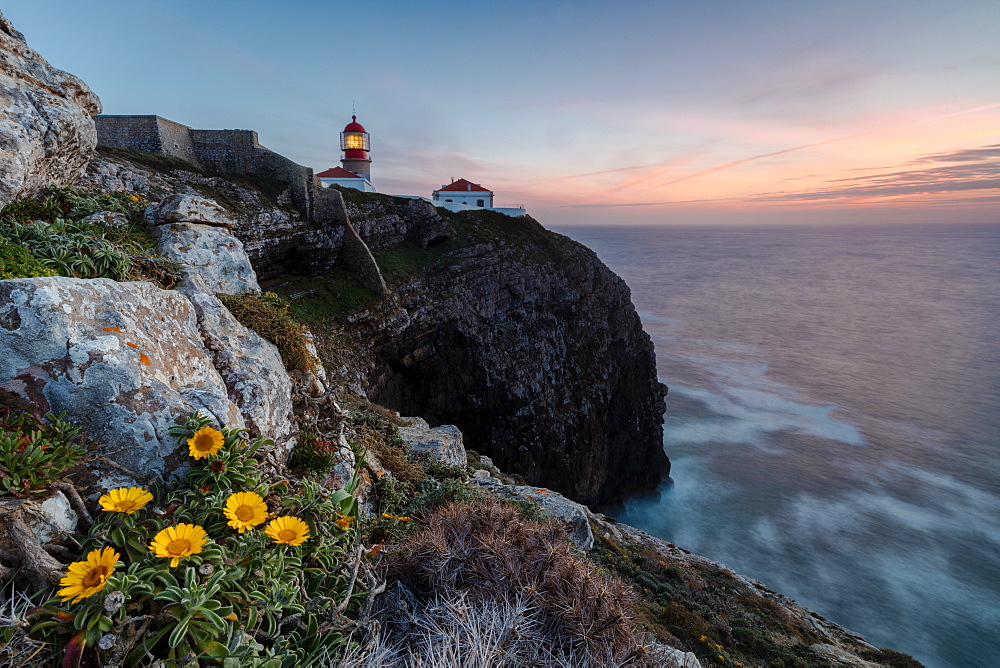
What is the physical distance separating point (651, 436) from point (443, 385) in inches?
664

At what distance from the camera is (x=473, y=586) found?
8.16 feet

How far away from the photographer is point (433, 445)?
7.32m

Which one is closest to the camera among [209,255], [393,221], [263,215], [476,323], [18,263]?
[18,263]

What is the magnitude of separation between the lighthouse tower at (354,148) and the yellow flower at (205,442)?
135 ft

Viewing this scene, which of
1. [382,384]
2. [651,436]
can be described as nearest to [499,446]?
[382,384]

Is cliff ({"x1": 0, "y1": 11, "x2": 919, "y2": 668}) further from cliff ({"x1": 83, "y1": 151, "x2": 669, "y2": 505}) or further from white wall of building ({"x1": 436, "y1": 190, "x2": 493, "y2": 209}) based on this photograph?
white wall of building ({"x1": 436, "y1": 190, "x2": 493, "y2": 209})

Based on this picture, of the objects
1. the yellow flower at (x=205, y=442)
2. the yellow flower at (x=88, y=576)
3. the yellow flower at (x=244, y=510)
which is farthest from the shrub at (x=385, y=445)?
Result: the yellow flower at (x=88, y=576)

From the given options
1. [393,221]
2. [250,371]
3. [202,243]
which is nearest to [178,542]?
[250,371]

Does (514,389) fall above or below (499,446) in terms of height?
above

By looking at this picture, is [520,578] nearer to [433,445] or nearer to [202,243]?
[433,445]

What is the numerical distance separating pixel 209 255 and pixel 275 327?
1544 millimetres

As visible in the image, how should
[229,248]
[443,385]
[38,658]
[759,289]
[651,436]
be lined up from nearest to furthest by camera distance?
[38,658] < [229,248] < [443,385] < [651,436] < [759,289]

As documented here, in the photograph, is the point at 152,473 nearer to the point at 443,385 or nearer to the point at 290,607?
the point at 290,607

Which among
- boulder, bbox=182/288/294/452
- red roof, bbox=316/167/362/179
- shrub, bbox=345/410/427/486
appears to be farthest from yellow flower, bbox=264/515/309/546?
red roof, bbox=316/167/362/179
